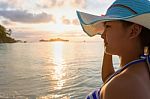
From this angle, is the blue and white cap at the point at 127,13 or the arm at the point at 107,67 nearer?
the blue and white cap at the point at 127,13

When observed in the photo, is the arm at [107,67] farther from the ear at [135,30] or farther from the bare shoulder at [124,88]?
the bare shoulder at [124,88]

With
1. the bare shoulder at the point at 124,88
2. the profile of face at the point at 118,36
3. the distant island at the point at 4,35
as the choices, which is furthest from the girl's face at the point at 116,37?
the distant island at the point at 4,35

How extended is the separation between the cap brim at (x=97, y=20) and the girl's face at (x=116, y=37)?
42mm

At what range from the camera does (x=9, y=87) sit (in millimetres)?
10617

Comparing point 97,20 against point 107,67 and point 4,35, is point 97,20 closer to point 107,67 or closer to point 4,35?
point 107,67

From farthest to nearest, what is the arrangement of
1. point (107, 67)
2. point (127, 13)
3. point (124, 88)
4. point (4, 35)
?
point (4, 35) → point (107, 67) → point (127, 13) → point (124, 88)

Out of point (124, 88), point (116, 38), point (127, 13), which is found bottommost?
point (124, 88)

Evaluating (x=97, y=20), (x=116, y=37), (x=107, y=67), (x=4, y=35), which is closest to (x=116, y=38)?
(x=116, y=37)

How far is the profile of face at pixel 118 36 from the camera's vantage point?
1.56m

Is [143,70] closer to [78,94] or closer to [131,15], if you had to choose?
[131,15]

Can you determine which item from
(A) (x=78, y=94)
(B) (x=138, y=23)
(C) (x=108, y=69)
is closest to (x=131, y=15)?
(B) (x=138, y=23)

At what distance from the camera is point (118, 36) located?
5.17ft

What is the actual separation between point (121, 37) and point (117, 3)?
0.15 metres

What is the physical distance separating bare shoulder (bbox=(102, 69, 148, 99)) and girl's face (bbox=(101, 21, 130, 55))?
0.20m
